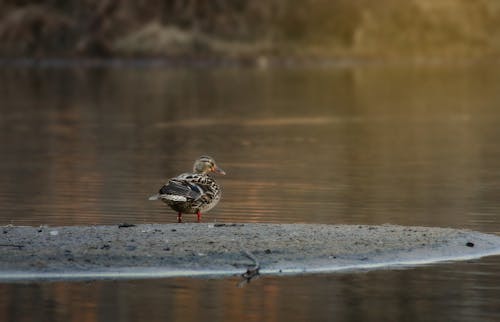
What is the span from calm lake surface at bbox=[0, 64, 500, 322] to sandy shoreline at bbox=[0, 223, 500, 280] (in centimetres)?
37

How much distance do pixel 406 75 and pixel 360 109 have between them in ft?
81.8

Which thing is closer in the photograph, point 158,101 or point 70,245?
point 70,245

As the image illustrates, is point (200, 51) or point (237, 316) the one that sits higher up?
point (200, 51)

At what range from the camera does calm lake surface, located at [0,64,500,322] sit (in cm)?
1194

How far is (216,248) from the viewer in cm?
1374

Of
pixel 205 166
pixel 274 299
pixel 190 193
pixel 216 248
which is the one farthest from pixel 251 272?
pixel 205 166

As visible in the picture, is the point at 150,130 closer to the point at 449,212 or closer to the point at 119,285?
the point at 449,212

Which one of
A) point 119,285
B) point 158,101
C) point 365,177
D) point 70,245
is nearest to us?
point 119,285

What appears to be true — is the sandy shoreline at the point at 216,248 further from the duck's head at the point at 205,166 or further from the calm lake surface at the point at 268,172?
the duck's head at the point at 205,166

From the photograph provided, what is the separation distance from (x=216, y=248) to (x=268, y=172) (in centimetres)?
997

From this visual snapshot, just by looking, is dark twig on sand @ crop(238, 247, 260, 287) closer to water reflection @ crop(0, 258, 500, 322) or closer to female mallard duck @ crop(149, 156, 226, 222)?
water reflection @ crop(0, 258, 500, 322)

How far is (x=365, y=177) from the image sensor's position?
22.8 meters

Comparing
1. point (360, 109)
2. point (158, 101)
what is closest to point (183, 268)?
point (360, 109)

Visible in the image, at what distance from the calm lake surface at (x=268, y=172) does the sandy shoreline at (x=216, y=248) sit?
0.37 meters
